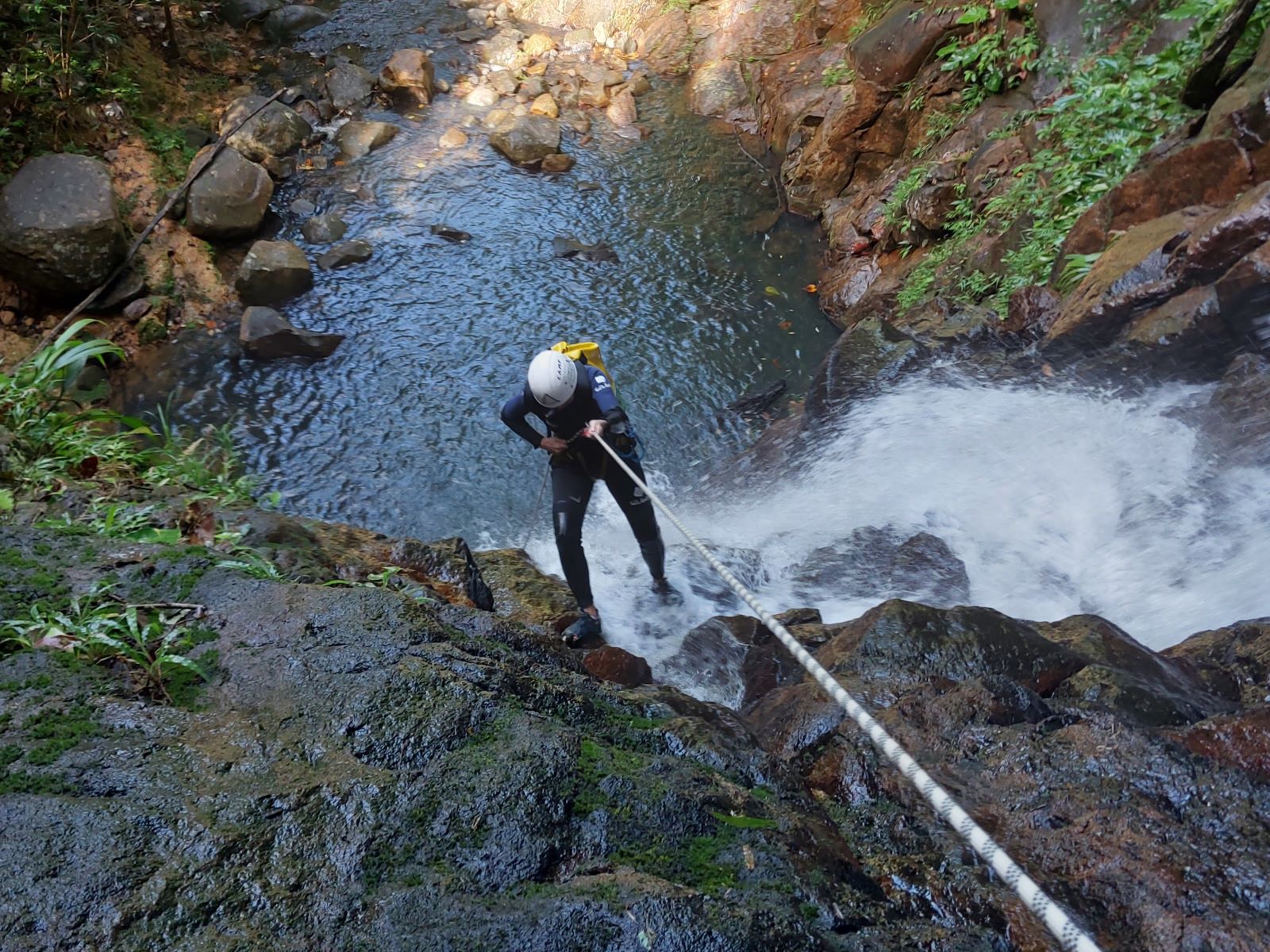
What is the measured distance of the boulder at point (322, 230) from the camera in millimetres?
11344

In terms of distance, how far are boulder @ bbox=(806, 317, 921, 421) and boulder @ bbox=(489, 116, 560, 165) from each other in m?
7.18

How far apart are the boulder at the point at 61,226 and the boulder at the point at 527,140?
6.05 m

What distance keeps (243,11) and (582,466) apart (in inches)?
555

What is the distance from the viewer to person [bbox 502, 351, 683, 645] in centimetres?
516

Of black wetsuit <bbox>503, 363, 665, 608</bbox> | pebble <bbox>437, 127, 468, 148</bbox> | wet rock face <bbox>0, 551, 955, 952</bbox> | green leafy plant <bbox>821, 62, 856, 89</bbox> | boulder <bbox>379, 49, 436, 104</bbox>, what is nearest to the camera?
wet rock face <bbox>0, 551, 955, 952</bbox>

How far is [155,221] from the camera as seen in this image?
10078mm

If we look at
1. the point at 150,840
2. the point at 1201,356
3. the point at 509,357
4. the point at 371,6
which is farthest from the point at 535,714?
the point at 371,6

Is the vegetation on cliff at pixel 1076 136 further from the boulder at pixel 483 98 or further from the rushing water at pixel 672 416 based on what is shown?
the boulder at pixel 483 98

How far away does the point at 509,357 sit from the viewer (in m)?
9.94

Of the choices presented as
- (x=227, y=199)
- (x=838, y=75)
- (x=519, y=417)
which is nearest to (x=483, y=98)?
(x=227, y=199)

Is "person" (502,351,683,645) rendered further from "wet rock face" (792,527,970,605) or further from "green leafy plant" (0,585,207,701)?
"green leafy plant" (0,585,207,701)

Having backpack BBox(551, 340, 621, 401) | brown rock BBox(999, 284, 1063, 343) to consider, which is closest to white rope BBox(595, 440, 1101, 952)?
backpack BBox(551, 340, 621, 401)

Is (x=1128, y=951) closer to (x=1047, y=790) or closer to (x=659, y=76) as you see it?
(x=1047, y=790)

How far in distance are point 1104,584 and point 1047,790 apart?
3164mm
